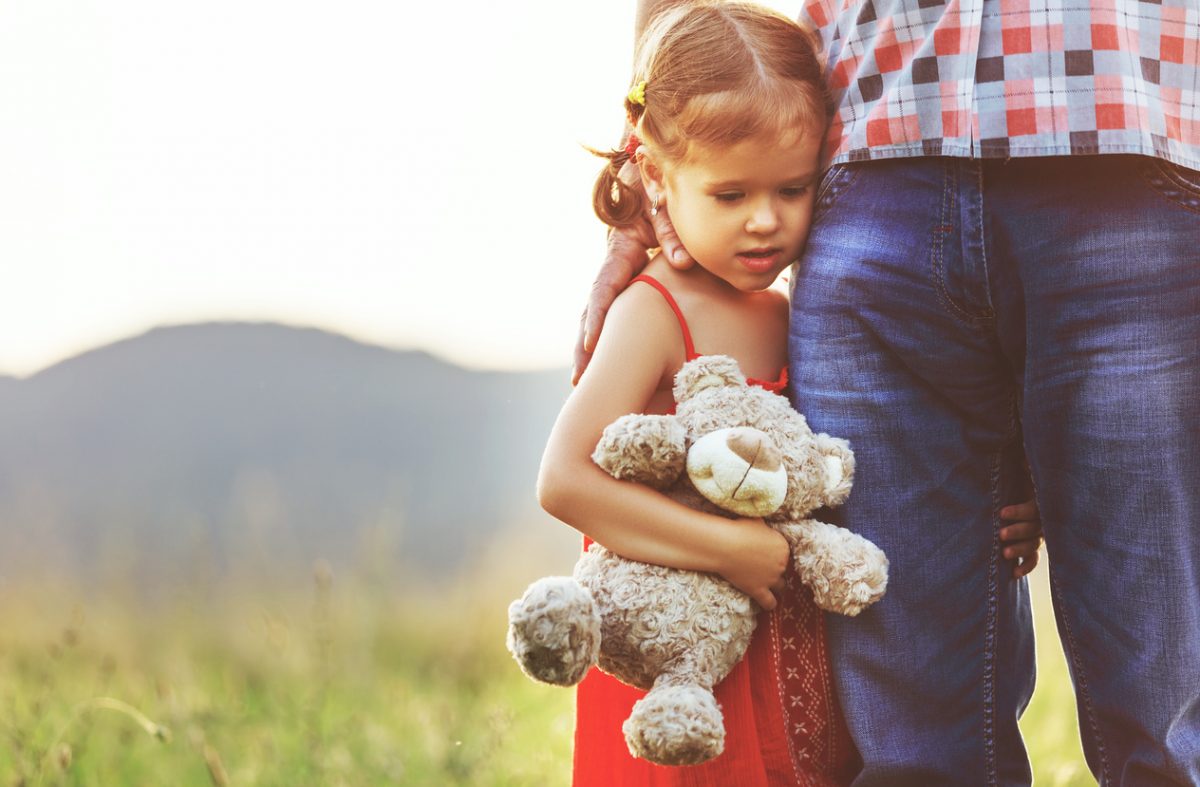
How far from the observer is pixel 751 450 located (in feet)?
3.43

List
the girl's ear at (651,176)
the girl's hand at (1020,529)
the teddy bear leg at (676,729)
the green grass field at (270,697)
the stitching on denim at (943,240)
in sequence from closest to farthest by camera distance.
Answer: the teddy bear leg at (676,729) → the stitching on denim at (943,240) → the girl's hand at (1020,529) → the girl's ear at (651,176) → the green grass field at (270,697)

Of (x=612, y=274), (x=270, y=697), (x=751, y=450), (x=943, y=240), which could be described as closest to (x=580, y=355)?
(x=612, y=274)

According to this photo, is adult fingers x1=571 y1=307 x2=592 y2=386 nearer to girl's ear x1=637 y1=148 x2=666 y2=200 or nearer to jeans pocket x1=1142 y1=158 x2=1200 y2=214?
girl's ear x1=637 y1=148 x2=666 y2=200

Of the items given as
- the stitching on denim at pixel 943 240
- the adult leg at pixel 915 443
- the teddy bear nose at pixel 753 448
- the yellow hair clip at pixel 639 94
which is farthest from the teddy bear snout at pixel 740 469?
the yellow hair clip at pixel 639 94

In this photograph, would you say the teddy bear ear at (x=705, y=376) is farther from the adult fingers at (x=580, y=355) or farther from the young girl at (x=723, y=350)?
the adult fingers at (x=580, y=355)

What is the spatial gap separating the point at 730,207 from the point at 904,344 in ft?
0.84

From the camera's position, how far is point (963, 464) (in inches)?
44.8

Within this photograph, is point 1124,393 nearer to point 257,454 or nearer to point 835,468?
point 835,468

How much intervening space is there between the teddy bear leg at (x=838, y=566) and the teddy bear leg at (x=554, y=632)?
0.24 m

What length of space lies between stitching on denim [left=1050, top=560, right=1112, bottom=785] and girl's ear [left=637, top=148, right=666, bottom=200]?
2.04ft

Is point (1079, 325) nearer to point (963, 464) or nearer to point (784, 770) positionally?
point (963, 464)

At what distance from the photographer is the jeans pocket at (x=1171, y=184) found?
1013 millimetres

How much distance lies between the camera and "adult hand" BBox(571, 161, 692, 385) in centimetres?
126

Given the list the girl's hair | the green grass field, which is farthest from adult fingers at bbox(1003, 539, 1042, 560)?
the green grass field
